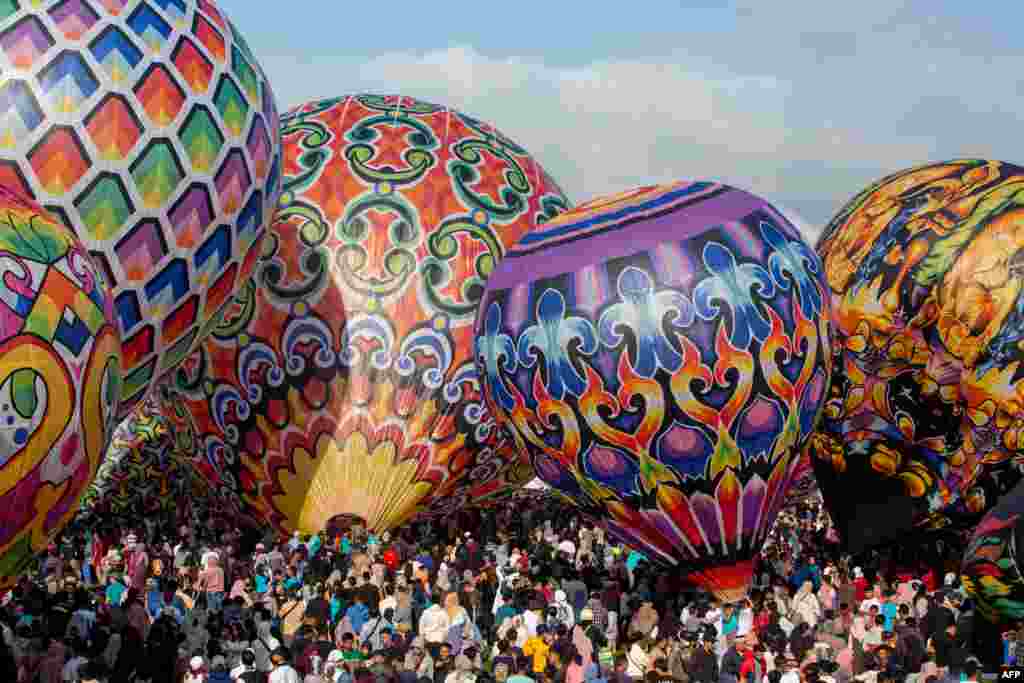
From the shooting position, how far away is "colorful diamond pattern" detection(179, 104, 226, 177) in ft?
45.9

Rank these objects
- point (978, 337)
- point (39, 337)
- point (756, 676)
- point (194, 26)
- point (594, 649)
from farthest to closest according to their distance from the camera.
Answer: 1. point (978, 337)
2. point (194, 26)
3. point (594, 649)
4. point (756, 676)
5. point (39, 337)

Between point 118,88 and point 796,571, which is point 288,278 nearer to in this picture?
point 118,88

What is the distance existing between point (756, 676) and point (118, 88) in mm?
7405

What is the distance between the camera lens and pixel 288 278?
18797 mm

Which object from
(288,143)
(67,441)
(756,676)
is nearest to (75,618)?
(67,441)

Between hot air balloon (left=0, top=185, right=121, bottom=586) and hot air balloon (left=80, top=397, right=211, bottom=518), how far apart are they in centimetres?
1485

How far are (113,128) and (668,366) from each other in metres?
5.72

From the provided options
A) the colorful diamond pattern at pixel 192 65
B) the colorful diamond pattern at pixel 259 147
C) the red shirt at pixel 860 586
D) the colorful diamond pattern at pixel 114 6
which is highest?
the colorful diamond pattern at pixel 114 6

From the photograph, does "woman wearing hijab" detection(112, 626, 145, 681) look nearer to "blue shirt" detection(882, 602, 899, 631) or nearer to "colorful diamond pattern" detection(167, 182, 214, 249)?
"colorful diamond pattern" detection(167, 182, 214, 249)

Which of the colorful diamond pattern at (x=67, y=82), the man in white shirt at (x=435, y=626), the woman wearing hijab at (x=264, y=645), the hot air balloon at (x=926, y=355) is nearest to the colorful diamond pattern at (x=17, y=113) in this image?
the colorful diamond pattern at (x=67, y=82)

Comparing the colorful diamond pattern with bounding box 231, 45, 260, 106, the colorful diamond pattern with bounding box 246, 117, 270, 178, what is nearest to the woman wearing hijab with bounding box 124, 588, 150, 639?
the colorful diamond pattern with bounding box 246, 117, 270, 178

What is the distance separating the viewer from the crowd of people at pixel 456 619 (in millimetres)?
11445

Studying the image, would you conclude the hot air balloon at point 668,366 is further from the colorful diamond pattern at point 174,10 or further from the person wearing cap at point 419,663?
the colorful diamond pattern at point 174,10

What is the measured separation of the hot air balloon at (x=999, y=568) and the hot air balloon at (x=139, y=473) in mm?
15418
